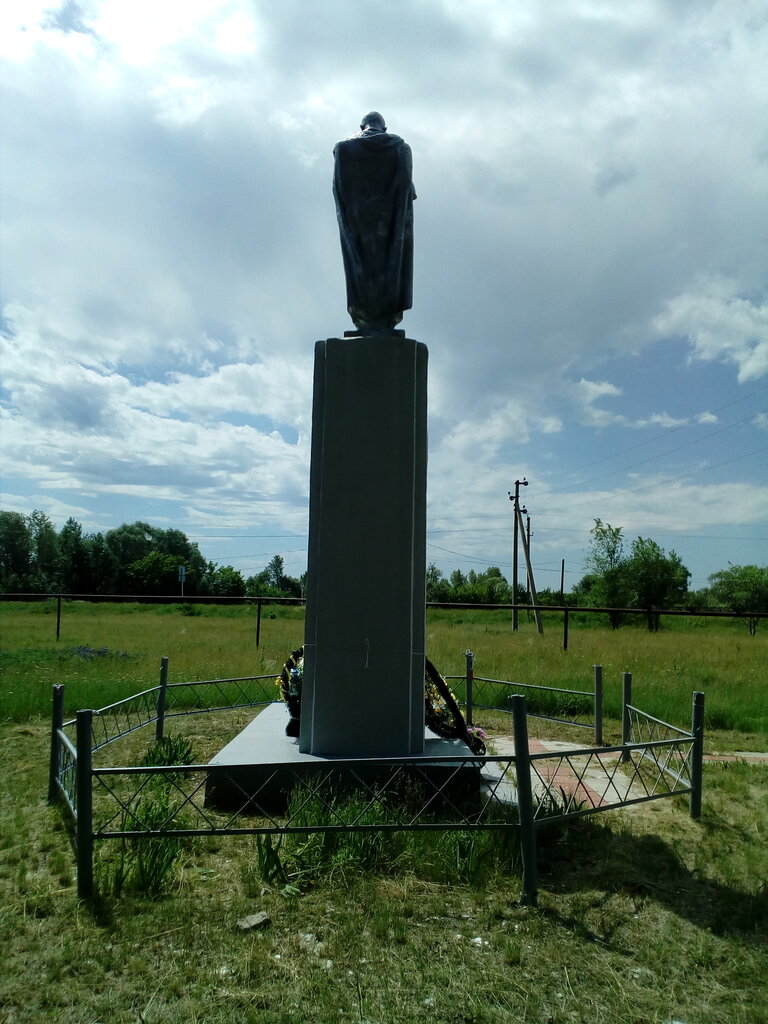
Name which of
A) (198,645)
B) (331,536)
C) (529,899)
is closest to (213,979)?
(529,899)

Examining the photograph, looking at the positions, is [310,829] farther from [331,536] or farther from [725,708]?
[725,708]

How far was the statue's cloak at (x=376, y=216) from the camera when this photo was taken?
5984mm

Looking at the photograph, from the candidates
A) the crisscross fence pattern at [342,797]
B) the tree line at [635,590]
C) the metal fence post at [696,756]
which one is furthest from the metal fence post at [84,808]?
the tree line at [635,590]

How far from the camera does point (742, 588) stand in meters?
48.2

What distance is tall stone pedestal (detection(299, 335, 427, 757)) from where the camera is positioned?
5418 mm

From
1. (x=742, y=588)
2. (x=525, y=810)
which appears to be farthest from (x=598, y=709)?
(x=742, y=588)

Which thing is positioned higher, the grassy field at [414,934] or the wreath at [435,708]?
the wreath at [435,708]

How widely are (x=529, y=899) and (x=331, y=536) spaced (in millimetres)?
2847

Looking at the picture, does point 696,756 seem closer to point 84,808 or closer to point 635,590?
point 84,808

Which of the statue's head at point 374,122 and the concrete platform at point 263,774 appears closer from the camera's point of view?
the concrete platform at point 263,774

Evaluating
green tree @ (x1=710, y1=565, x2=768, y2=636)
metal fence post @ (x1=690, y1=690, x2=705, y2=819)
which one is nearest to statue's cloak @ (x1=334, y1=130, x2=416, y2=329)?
metal fence post @ (x1=690, y1=690, x2=705, y2=819)

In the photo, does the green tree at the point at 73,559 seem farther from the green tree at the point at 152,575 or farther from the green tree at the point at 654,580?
the green tree at the point at 654,580

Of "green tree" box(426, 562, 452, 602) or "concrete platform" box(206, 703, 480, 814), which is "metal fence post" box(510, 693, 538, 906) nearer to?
"concrete platform" box(206, 703, 480, 814)

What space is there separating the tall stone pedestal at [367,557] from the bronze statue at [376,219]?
481 mm
